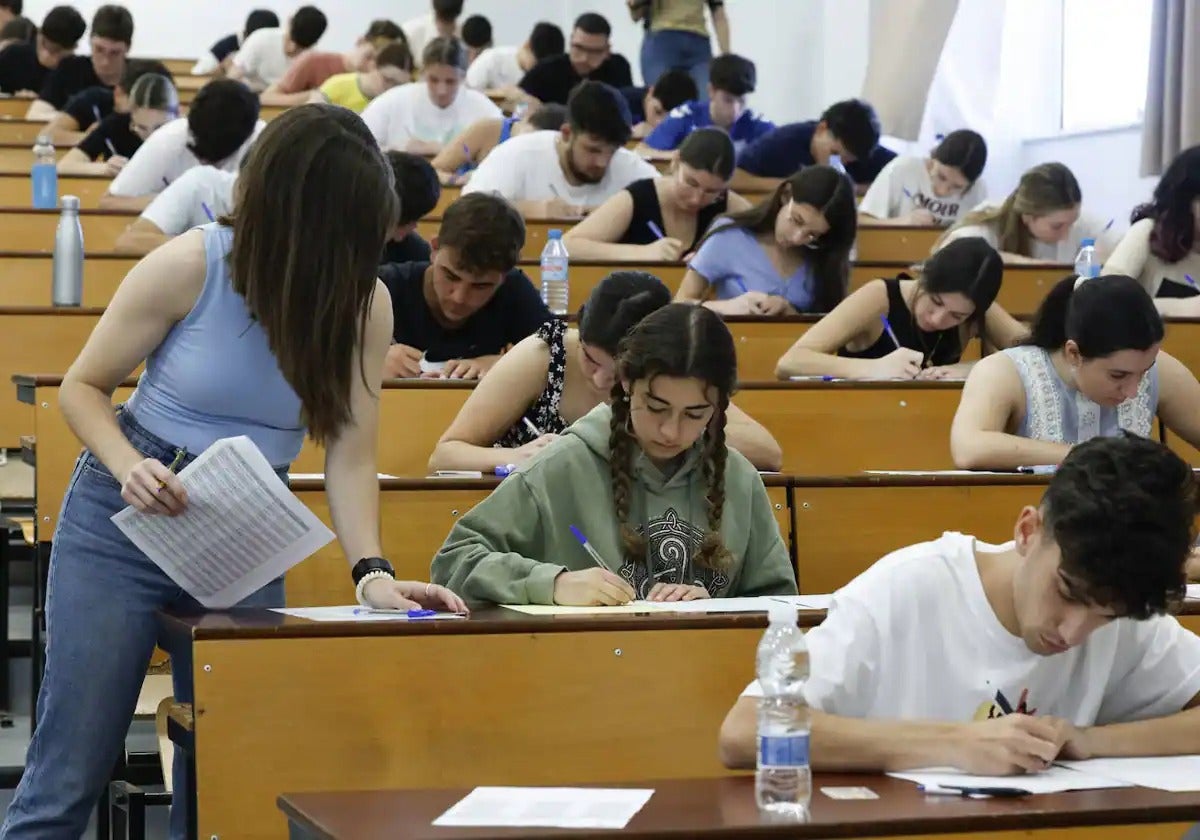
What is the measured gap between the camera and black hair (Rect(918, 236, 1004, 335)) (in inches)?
166

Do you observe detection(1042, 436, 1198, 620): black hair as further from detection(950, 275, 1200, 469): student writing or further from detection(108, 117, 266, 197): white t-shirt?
detection(108, 117, 266, 197): white t-shirt

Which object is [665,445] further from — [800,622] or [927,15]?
[927,15]

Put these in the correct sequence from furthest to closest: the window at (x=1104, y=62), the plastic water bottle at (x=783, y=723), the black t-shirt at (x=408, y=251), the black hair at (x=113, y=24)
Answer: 1. the black hair at (x=113, y=24)
2. the window at (x=1104, y=62)
3. the black t-shirt at (x=408, y=251)
4. the plastic water bottle at (x=783, y=723)

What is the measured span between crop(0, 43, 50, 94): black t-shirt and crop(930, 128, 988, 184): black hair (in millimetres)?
5084

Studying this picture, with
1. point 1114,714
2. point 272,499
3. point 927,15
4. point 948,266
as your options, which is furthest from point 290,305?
point 927,15

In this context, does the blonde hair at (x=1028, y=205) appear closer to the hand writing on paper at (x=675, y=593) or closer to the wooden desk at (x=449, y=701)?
the hand writing on paper at (x=675, y=593)

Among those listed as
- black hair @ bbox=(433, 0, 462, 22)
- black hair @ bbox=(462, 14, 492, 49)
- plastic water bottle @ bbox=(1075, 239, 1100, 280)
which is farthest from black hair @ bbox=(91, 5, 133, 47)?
plastic water bottle @ bbox=(1075, 239, 1100, 280)

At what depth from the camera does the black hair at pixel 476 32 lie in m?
11.1

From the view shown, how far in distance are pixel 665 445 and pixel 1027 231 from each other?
3608 millimetres

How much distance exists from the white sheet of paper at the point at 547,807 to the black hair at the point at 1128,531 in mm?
451

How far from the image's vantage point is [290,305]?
207cm

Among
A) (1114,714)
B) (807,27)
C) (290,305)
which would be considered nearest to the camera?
(1114,714)

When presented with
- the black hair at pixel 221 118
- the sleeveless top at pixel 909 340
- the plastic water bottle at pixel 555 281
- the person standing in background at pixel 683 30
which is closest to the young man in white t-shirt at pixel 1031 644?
the sleeveless top at pixel 909 340

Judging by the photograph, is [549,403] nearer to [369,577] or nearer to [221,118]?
[369,577]
